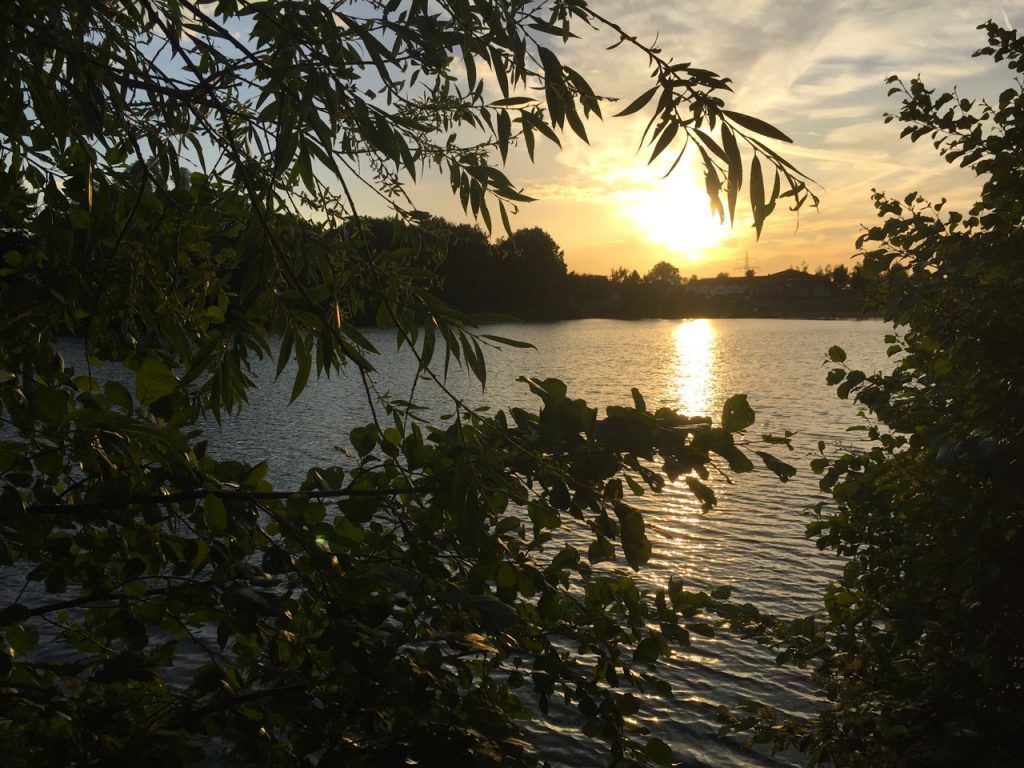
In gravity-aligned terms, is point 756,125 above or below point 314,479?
above

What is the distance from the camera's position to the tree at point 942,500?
455 centimetres

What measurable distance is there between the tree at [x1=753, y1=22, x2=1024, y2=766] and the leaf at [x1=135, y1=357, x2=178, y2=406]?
371 centimetres

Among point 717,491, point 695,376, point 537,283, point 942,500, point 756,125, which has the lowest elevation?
point 717,491

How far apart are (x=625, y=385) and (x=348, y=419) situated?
16851 mm

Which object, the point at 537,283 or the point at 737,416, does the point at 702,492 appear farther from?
the point at 537,283

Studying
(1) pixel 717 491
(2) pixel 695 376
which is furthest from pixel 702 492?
(2) pixel 695 376

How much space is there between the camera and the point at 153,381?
181 cm

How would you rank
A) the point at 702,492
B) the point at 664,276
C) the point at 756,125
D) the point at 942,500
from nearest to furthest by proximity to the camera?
the point at 756,125 < the point at 702,492 < the point at 942,500 < the point at 664,276

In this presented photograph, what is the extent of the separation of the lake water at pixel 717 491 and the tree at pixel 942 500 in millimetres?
781

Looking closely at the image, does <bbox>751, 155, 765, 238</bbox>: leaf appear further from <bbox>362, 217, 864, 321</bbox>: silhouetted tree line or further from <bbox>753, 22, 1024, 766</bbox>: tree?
<bbox>362, 217, 864, 321</bbox>: silhouetted tree line

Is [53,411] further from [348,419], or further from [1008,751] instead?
[348,419]

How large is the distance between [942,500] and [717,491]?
1388 cm

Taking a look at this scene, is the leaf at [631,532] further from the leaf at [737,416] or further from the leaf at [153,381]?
the leaf at [153,381]

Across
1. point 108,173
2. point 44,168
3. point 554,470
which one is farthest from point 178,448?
point 44,168
